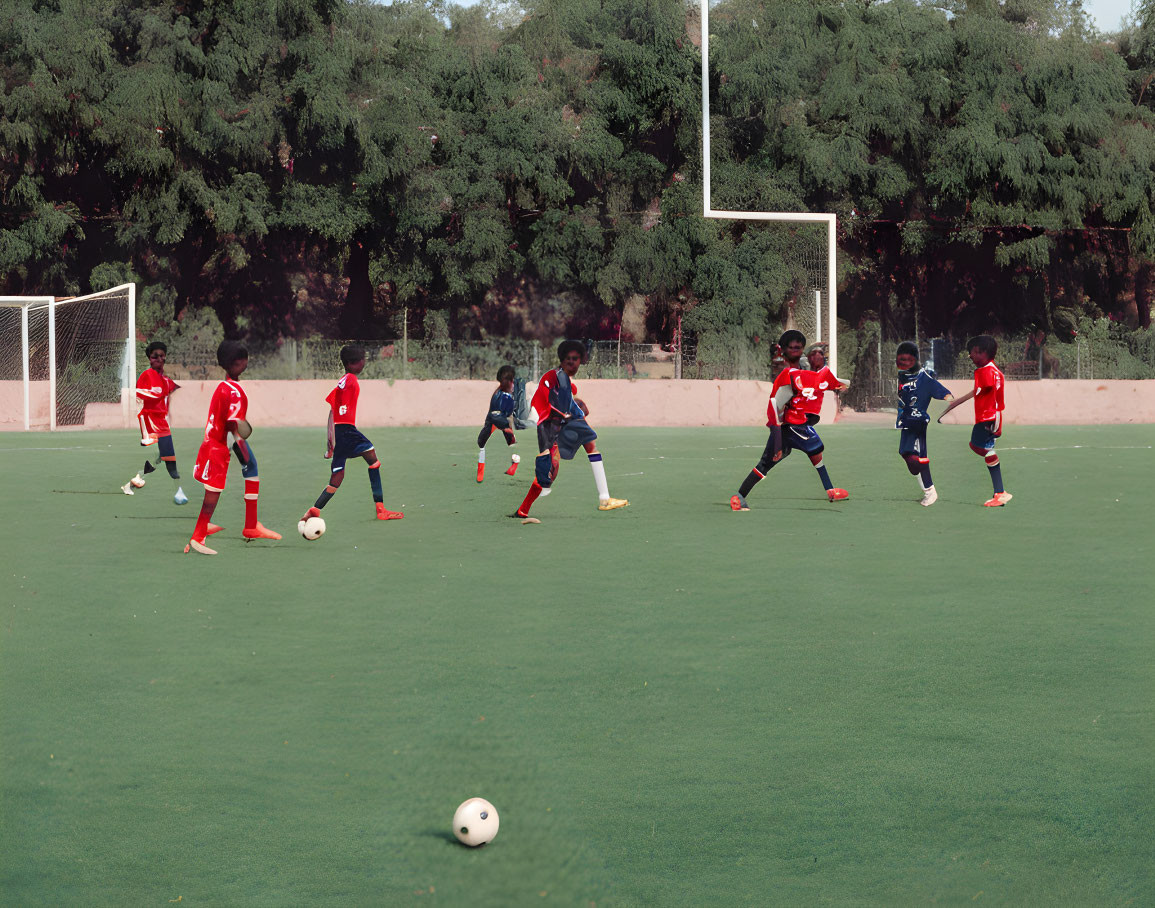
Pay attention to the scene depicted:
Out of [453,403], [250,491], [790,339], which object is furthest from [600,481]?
[453,403]

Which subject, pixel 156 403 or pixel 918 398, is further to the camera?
pixel 156 403

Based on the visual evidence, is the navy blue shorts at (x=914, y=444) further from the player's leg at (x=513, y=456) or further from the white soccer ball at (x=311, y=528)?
the white soccer ball at (x=311, y=528)

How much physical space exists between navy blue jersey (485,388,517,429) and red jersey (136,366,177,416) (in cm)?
372

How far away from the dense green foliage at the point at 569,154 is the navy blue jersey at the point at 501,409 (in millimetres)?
16405

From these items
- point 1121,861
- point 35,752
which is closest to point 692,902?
point 1121,861

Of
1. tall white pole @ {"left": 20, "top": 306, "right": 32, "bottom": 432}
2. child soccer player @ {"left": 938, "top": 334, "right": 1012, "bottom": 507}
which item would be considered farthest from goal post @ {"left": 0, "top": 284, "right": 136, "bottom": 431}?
child soccer player @ {"left": 938, "top": 334, "right": 1012, "bottom": 507}

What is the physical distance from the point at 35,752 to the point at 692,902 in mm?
2604

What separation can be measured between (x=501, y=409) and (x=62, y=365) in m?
16.6

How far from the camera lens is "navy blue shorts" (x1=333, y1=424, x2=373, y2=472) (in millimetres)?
11445

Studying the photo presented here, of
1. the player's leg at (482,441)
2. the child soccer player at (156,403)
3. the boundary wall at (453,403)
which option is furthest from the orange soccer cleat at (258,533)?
the boundary wall at (453,403)

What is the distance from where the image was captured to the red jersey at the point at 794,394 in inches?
498

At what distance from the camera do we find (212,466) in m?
9.73

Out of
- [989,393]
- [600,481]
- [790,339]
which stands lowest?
[600,481]

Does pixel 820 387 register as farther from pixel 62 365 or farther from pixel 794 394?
pixel 62 365
